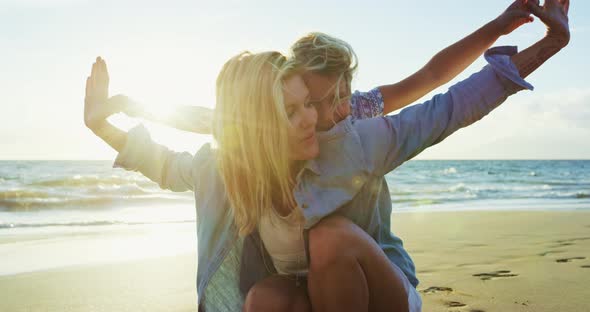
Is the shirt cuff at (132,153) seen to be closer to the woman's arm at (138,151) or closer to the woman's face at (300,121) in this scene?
the woman's arm at (138,151)

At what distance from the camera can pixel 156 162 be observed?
2518 millimetres

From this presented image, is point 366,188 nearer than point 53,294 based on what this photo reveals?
Yes

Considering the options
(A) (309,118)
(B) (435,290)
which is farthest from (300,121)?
(B) (435,290)

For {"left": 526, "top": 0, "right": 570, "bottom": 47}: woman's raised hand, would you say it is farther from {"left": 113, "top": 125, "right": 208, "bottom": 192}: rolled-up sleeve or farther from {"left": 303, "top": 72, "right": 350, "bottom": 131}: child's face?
{"left": 113, "top": 125, "right": 208, "bottom": 192}: rolled-up sleeve

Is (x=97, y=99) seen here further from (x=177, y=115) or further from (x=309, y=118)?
(x=309, y=118)

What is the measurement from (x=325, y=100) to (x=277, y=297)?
74cm

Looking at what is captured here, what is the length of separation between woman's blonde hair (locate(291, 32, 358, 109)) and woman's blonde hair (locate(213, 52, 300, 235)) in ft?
0.33

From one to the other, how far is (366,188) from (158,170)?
0.88 meters

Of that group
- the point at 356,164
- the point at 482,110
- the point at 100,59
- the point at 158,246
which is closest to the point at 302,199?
the point at 356,164

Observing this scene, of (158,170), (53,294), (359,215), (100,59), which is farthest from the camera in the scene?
(53,294)

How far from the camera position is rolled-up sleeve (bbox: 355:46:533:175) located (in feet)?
6.41

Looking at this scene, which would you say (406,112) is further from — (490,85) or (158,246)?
(158,246)

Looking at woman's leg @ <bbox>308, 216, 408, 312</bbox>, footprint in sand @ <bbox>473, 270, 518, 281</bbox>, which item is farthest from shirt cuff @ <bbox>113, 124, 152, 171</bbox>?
footprint in sand @ <bbox>473, 270, 518, 281</bbox>

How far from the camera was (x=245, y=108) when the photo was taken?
2150 millimetres
